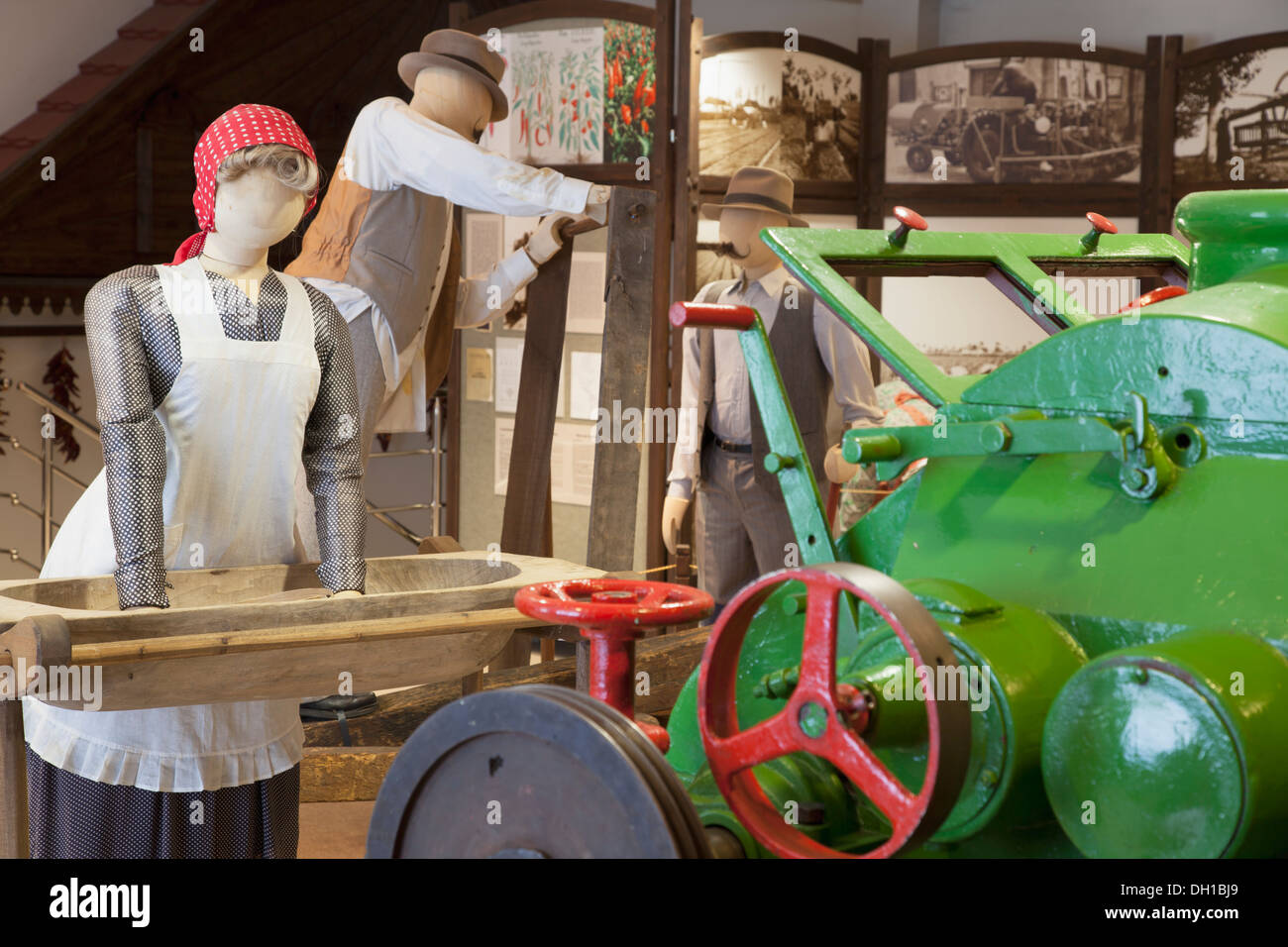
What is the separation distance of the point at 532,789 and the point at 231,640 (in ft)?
3.21

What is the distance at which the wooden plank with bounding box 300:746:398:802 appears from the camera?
390 centimetres

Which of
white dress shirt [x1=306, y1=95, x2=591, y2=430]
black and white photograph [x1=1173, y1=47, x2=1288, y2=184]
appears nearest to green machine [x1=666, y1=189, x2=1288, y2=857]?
white dress shirt [x1=306, y1=95, x2=591, y2=430]

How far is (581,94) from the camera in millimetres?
5621

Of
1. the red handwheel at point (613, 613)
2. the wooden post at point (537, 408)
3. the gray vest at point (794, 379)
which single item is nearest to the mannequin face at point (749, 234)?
the gray vest at point (794, 379)

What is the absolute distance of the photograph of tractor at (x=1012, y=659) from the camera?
1.35 metres

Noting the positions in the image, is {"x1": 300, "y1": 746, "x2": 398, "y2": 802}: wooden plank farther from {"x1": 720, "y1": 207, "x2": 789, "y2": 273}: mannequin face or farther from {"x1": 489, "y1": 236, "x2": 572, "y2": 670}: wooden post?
{"x1": 720, "y1": 207, "x2": 789, "y2": 273}: mannequin face

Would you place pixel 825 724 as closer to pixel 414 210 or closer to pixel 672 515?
pixel 414 210

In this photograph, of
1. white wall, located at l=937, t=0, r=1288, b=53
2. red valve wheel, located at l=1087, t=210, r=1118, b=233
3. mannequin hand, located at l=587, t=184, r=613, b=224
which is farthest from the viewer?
white wall, located at l=937, t=0, r=1288, b=53

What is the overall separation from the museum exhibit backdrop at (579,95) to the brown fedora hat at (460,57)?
1.75 metres

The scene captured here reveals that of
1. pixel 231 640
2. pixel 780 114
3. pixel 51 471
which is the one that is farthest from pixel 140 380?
pixel 51 471

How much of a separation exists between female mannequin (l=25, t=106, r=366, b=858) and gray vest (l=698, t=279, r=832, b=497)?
1.88m

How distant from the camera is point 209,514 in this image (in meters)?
2.55

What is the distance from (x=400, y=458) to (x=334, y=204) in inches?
209
